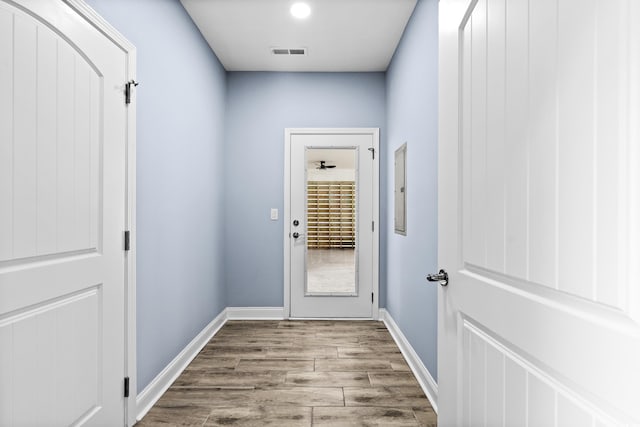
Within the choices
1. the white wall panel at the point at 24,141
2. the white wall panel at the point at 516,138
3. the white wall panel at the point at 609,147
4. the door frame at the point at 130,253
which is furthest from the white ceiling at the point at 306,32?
the white wall panel at the point at 609,147

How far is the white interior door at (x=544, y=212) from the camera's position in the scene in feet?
2.02

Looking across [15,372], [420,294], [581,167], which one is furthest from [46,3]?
[420,294]

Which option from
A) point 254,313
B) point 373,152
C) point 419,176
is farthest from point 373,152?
point 254,313

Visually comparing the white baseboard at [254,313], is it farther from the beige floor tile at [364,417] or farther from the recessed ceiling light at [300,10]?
the recessed ceiling light at [300,10]

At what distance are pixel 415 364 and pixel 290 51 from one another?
9.29ft

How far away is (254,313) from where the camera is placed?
154 inches

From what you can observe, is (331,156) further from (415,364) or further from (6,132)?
(6,132)

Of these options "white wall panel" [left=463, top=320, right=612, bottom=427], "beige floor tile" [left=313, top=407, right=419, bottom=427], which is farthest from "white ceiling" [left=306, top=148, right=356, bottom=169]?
"white wall panel" [left=463, top=320, right=612, bottom=427]

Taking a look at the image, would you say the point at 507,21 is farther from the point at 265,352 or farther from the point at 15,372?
the point at 265,352

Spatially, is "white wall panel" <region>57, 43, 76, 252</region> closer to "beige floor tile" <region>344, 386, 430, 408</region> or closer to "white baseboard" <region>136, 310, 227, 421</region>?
"white baseboard" <region>136, 310, 227, 421</region>

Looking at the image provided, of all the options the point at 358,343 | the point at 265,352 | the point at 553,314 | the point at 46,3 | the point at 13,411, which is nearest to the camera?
the point at 553,314

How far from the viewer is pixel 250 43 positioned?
10.7ft

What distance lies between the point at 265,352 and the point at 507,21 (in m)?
2.73

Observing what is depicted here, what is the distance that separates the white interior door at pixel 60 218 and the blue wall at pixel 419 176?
1.70 meters
